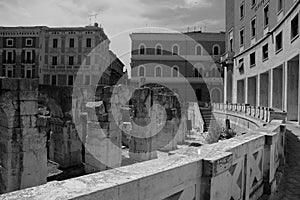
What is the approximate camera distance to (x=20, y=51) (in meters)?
38.1

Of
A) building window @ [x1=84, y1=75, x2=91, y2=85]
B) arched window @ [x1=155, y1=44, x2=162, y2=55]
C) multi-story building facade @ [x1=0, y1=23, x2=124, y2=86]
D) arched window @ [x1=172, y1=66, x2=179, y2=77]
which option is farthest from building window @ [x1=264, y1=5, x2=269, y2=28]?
building window @ [x1=84, y1=75, x2=91, y2=85]

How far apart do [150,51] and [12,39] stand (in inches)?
808

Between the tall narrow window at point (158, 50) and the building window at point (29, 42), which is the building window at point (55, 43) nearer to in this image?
the building window at point (29, 42)

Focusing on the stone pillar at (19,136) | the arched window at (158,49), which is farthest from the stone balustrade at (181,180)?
the arched window at (158,49)

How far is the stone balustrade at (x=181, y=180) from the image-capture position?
1774 millimetres

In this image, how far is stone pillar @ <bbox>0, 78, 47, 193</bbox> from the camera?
6.80 metres

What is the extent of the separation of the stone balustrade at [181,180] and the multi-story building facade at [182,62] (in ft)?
120

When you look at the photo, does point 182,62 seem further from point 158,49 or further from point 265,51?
point 265,51

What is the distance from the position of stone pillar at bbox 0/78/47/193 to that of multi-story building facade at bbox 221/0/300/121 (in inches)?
496

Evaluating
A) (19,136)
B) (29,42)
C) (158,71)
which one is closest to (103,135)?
(19,136)

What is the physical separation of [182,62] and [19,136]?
35863 mm

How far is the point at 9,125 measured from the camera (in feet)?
22.3

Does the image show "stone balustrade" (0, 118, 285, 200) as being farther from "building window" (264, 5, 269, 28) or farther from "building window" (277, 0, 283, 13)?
"building window" (264, 5, 269, 28)

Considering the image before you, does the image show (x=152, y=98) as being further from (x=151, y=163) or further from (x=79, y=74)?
(x=79, y=74)
